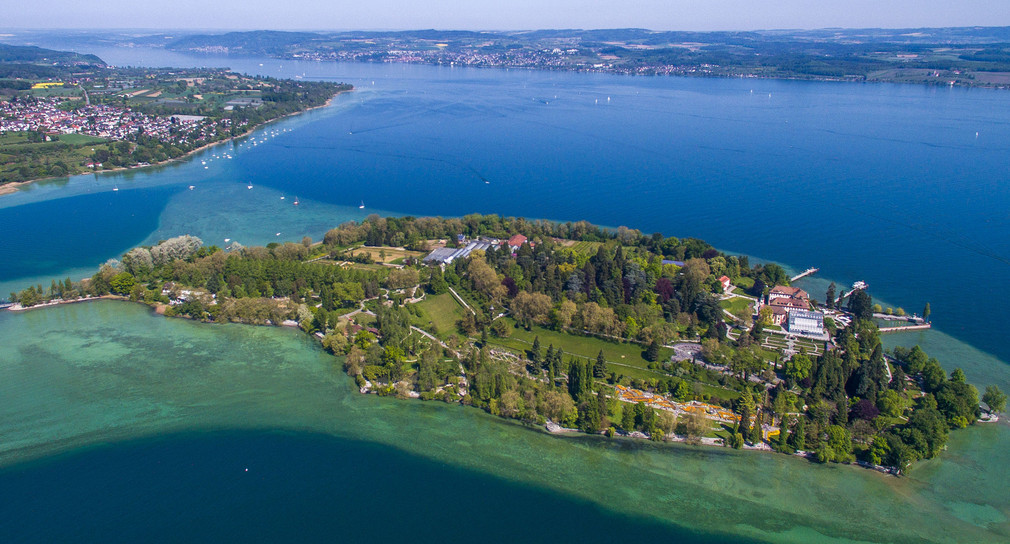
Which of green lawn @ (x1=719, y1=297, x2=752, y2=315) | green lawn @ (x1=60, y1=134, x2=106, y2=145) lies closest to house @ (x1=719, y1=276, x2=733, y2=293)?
green lawn @ (x1=719, y1=297, x2=752, y2=315)

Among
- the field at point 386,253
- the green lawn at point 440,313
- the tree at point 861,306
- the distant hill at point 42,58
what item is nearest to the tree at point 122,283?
the field at point 386,253

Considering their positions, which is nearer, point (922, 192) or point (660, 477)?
point (660, 477)

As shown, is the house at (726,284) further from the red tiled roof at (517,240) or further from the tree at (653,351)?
the red tiled roof at (517,240)

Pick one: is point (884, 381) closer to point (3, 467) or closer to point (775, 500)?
point (775, 500)

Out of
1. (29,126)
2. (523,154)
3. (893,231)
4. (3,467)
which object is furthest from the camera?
(29,126)

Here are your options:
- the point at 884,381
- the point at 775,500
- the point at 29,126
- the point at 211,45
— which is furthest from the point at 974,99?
the point at 211,45

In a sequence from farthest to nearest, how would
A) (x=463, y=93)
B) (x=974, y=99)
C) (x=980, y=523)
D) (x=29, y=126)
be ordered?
(x=463, y=93) < (x=974, y=99) < (x=29, y=126) < (x=980, y=523)
